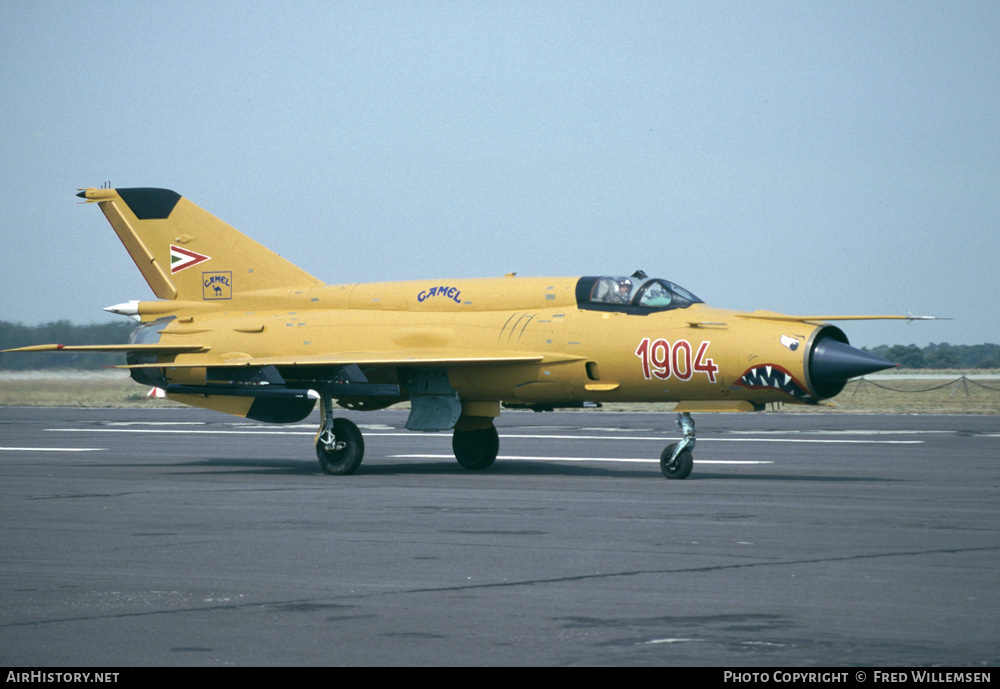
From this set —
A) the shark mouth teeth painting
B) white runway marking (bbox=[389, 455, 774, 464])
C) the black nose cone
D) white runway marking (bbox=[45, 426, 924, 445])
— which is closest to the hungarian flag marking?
white runway marking (bbox=[389, 455, 774, 464])

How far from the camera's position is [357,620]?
291 inches

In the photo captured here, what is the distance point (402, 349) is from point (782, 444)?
960 centimetres

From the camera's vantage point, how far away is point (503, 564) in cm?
947

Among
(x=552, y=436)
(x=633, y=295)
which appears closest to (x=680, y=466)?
(x=633, y=295)

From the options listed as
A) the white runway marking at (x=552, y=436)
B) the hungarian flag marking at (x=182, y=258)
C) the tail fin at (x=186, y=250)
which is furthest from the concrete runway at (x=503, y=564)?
the white runway marking at (x=552, y=436)

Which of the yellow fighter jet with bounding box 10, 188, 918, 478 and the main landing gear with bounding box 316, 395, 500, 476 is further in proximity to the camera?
the main landing gear with bounding box 316, 395, 500, 476

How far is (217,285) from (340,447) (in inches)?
188

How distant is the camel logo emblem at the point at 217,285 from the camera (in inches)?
834

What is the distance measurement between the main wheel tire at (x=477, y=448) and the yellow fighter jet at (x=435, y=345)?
0.07ft

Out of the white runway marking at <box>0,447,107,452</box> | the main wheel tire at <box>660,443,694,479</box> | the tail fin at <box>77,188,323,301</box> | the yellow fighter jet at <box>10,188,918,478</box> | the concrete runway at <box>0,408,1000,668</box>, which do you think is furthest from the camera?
the white runway marking at <box>0,447,107,452</box>

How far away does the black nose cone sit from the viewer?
15.3 meters

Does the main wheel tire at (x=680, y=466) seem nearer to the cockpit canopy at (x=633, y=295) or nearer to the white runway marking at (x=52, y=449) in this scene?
the cockpit canopy at (x=633, y=295)

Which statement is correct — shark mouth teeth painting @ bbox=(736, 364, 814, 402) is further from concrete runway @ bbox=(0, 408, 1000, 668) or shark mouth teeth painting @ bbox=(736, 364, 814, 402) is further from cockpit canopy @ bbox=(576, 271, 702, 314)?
cockpit canopy @ bbox=(576, 271, 702, 314)
